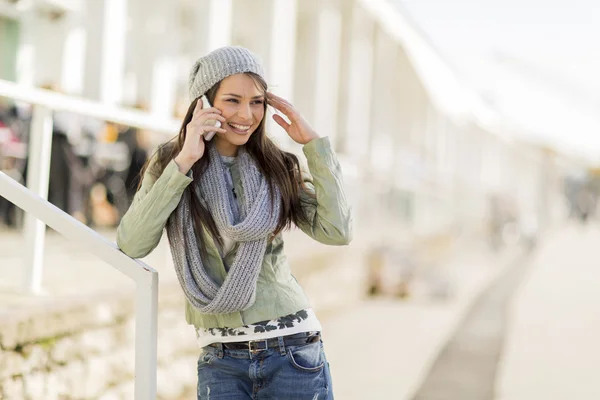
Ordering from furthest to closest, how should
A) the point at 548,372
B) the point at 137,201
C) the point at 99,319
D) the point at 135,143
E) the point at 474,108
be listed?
the point at 474,108
the point at 135,143
the point at 548,372
the point at 99,319
the point at 137,201

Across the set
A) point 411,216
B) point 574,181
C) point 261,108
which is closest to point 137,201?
point 261,108

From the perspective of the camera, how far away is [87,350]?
3.43m

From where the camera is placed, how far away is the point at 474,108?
75.0 feet

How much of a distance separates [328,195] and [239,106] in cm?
33

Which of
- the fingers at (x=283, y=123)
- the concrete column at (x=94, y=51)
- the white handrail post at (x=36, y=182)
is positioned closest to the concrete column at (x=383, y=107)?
the concrete column at (x=94, y=51)

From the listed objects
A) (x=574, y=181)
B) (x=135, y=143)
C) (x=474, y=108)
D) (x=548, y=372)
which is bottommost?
(x=548, y=372)

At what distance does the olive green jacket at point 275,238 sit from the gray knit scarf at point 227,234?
52 mm

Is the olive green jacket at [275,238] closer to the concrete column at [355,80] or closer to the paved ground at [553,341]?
the paved ground at [553,341]

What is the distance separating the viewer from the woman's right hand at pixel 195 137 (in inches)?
79.0

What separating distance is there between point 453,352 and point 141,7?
429cm

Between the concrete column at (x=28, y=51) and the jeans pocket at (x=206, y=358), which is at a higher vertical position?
the concrete column at (x=28, y=51)

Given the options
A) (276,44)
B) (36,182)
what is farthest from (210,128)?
(276,44)

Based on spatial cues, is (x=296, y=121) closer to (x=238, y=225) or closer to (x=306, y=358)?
(x=238, y=225)

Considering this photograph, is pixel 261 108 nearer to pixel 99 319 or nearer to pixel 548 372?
pixel 99 319
